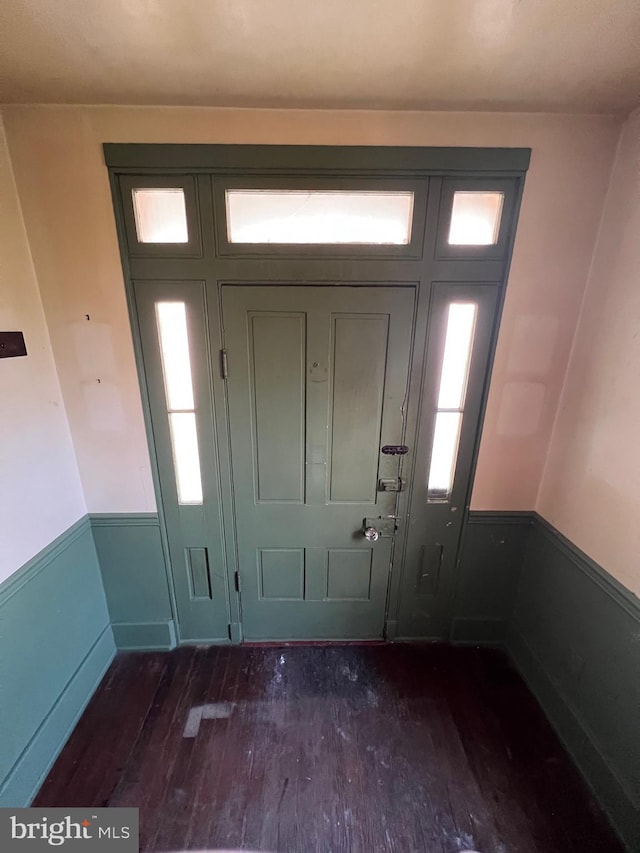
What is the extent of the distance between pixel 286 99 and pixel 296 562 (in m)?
2.03

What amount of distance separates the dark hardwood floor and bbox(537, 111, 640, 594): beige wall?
896 millimetres

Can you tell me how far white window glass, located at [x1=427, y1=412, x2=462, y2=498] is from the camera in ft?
5.36

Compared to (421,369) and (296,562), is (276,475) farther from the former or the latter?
(421,369)

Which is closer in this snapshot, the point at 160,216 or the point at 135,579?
the point at 160,216

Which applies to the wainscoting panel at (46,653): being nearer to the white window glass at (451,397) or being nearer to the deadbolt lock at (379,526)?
the deadbolt lock at (379,526)

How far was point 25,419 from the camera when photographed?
1354 mm

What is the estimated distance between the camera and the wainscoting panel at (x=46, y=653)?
4.02ft

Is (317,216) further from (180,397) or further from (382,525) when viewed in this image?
(382,525)

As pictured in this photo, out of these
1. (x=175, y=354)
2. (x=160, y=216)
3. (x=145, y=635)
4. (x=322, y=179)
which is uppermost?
(x=322, y=179)

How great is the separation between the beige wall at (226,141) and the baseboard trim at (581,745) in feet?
3.33

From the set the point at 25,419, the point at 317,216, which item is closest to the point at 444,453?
the point at 317,216

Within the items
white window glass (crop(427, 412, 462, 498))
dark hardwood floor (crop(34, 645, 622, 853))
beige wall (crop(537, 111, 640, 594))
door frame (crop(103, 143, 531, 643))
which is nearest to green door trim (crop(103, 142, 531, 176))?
door frame (crop(103, 143, 531, 643))

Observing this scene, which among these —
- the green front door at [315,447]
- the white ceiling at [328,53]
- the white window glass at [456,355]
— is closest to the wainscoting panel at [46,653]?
the green front door at [315,447]

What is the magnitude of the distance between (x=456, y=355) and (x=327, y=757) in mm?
1819
